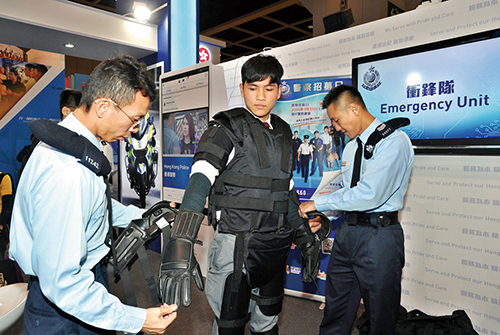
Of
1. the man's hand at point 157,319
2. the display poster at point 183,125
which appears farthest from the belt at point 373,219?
the display poster at point 183,125

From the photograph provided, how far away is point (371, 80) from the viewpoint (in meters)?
2.71

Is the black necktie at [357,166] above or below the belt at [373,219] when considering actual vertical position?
above

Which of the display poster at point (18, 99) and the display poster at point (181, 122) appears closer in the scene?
the display poster at point (181, 122)

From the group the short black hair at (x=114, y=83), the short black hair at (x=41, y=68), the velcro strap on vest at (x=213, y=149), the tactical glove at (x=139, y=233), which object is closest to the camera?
the short black hair at (x=114, y=83)

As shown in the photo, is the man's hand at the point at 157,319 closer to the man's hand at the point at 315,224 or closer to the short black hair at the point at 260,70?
the short black hair at the point at 260,70

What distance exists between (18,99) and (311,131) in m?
4.76

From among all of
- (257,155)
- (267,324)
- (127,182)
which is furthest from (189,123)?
(267,324)

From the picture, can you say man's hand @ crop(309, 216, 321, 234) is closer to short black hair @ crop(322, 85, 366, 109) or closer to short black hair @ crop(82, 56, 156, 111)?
short black hair @ crop(322, 85, 366, 109)

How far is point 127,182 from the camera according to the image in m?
5.11

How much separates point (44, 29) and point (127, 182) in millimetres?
2364

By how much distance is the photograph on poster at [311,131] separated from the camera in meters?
3.09

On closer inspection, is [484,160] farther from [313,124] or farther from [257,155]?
[257,155]

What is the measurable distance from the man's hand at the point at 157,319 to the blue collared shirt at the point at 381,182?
1.28 meters

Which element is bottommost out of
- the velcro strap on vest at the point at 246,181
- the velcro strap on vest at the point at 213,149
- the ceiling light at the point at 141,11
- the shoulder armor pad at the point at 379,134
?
the velcro strap on vest at the point at 246,181
